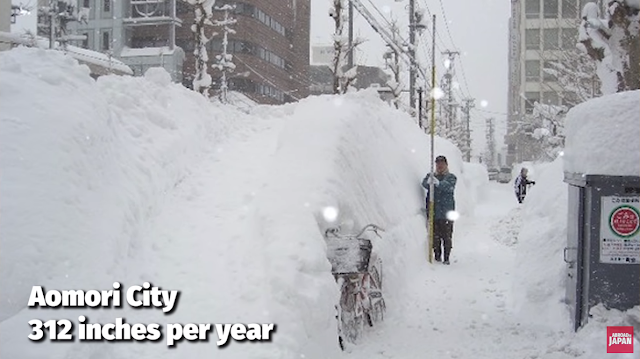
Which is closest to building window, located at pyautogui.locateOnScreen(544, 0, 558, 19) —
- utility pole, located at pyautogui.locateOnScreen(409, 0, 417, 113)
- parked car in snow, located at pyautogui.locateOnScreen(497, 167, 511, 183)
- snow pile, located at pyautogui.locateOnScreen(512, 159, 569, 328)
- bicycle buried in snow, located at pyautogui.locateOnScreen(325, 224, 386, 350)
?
parked car in snow, located at pyautogui.locateOnScreen(497, 167, 511, 183)

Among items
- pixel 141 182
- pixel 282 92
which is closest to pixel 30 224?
pixel 141 182

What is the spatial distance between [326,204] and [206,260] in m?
1.52

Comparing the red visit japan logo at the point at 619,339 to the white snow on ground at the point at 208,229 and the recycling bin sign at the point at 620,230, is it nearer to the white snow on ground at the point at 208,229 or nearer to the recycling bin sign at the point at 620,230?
the white snow on ground at the point at 208,229

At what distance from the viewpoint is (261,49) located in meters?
48.2

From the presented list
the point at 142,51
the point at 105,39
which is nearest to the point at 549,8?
the point at 142,51

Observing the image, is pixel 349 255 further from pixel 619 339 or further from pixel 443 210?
pixel 443 210

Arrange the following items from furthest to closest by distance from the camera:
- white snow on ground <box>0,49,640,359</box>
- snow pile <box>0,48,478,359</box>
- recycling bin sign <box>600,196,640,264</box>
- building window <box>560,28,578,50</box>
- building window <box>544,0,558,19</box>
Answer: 1. building window <box>544,0,558,19</box>
2. building window <box>560,28,578,50</box>
3. recycling bin sign <box>600,196,640,264</box>
4. white snow on ground <box>0,49,640,359</box>
5. snow pile <box>0,48,478,359</box>

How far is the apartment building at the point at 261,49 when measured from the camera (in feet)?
148

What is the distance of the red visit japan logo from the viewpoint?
528cm

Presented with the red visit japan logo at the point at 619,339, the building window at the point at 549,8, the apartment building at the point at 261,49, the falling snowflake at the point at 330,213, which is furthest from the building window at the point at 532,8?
the red visit japan logo at the point at 619,339

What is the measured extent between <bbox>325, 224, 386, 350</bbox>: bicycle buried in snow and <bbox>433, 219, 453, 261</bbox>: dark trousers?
422 centimetres

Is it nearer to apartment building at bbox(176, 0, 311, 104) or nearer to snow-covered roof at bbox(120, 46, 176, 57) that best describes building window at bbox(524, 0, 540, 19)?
apartment building at bbox(176, 0, 311, 104)

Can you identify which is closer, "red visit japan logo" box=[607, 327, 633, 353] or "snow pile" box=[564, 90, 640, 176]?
"red visit japan logo" box=[607, 327, 633, 353]

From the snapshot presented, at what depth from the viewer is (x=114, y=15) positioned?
40281mm
